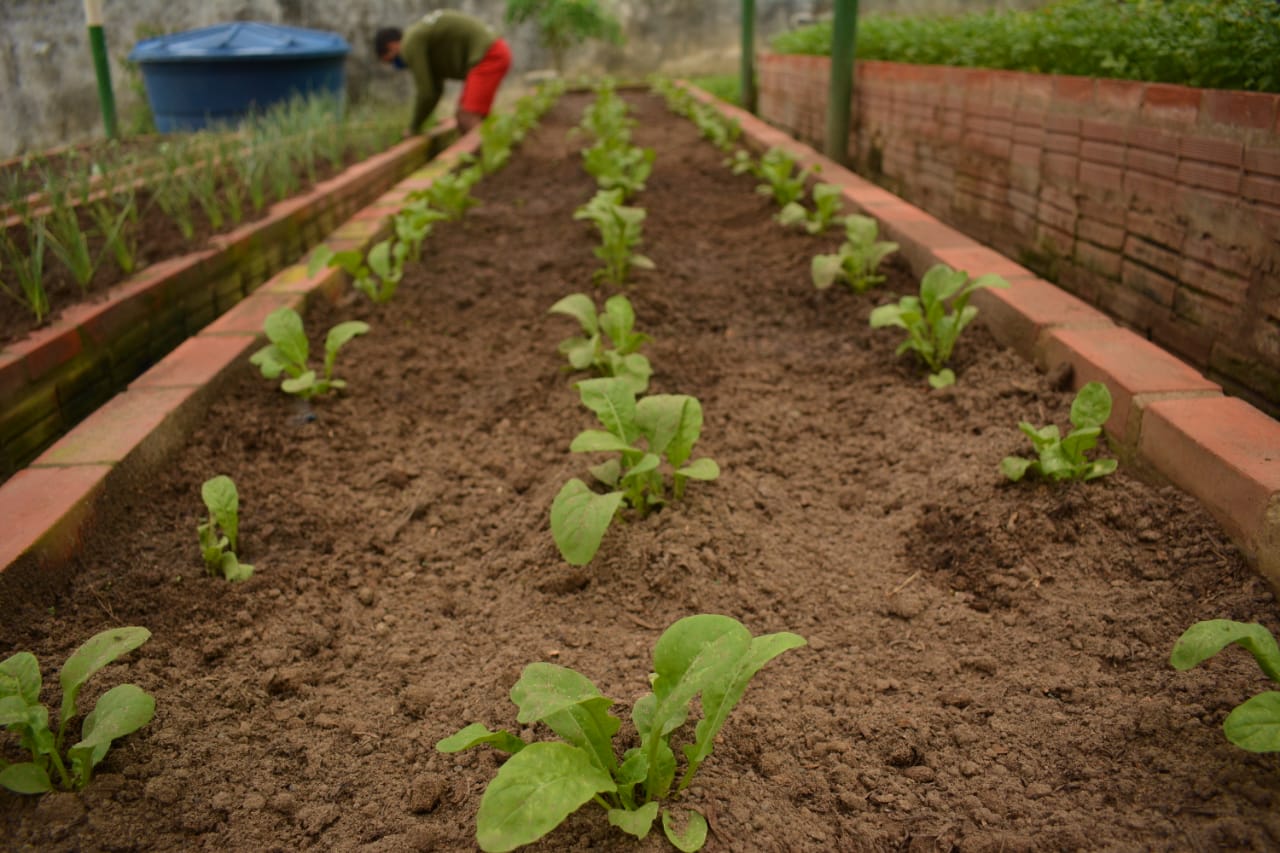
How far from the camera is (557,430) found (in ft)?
7.78

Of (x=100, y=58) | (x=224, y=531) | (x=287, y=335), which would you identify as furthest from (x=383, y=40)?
(x=224, y=531)

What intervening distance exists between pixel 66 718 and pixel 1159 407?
1.91 m

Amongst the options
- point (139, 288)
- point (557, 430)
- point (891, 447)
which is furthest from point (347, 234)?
point (891, 447)

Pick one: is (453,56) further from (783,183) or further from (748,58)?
(783,183)

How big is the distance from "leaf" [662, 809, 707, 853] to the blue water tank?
7.69 meters

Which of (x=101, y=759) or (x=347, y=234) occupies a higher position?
(x=347, y=234)

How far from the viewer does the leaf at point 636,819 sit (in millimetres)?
1112

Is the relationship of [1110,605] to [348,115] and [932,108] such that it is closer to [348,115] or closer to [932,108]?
[932,108]

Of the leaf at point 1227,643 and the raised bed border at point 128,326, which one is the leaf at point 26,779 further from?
the leaf at point 1227,643

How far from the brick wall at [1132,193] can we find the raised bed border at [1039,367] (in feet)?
0.76

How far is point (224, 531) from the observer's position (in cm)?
185

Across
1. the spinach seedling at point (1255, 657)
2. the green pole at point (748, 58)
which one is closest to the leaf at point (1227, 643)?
the spinach seedling at point (1255, 657)

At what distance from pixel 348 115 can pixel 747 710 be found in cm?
597

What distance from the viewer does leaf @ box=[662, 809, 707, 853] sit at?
112 centimetres
